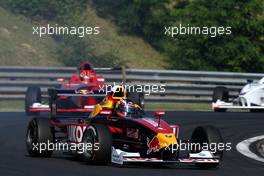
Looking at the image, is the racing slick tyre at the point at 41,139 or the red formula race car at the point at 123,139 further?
the racing slick tyre at the point at 41,139

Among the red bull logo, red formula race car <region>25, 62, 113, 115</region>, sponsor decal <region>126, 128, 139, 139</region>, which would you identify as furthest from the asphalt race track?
red formula race car <region>25, 62, 113, 115</region>

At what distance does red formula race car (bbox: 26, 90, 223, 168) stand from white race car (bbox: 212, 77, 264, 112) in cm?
1038

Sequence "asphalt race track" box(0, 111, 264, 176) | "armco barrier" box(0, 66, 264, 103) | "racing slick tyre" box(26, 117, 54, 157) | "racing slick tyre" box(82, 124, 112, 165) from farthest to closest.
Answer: "armco barrier" box(0, 66, 264, 103) < "racing slick tyre" box(26, 117, 54, 157) < "racing slick tyre" box(82, 124, 112, 165) < "asphalt race track" box(0, 111, 264, 176)

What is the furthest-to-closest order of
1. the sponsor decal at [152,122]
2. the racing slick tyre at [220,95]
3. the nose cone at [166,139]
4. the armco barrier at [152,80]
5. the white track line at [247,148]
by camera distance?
the armco barrier at [152,80]
the racing slick tyre at [220,95]
the white track line at [247,148]
the sponsor decal at [152,122]
the nose cone at [166,139]

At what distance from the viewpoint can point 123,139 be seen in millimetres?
13891

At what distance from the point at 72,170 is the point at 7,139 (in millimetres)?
4620

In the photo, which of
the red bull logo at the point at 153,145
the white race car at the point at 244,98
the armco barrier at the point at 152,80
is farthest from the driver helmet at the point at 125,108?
the armco barrier at the point at 152,80

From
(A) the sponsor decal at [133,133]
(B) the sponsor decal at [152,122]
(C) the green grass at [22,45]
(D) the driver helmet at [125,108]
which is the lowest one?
(A) the sponsor decal at [133,133]

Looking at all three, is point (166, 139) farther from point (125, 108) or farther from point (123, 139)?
point (125, 108)

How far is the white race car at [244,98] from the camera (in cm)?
2480

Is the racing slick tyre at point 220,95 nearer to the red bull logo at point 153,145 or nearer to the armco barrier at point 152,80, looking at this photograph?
the armco barrier at point 152,80

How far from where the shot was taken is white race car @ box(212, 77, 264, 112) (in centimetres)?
2480

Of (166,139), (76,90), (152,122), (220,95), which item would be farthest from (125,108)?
(220,95)

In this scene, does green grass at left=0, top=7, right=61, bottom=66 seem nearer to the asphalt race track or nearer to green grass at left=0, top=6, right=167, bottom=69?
green grass at left=0, top=6, right=167, bottom=69
